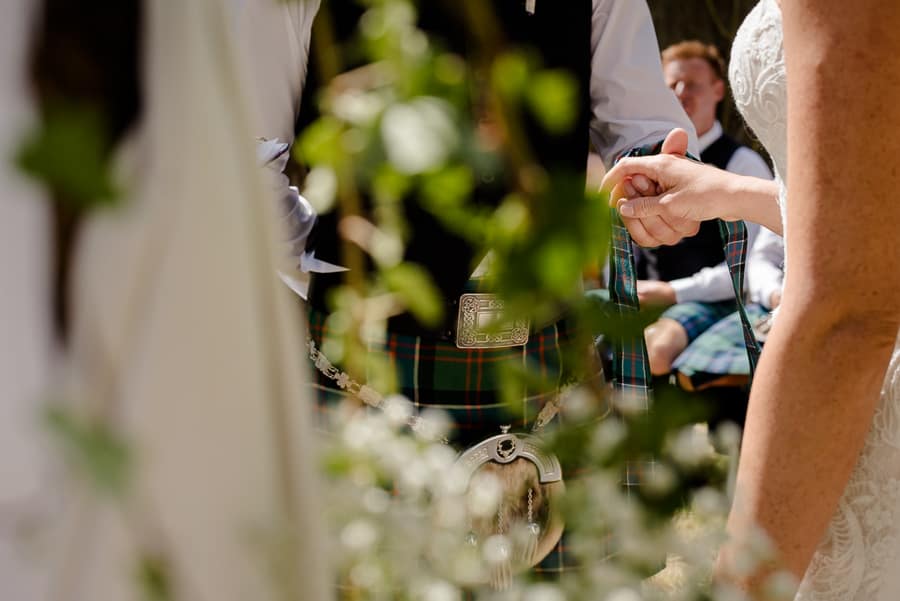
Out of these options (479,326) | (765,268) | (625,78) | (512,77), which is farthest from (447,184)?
(765,268)

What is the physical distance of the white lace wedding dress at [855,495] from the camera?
134 centimetres

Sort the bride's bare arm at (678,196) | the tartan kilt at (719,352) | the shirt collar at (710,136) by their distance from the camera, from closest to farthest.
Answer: the bride's bare arm at (678,196)
the tartan kilt at (719,352)
the shirt collar at (710,136)

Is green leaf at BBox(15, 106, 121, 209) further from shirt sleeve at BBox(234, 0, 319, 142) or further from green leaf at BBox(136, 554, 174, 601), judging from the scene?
shirt sleeve at BBox(234, 0, 319, 142)

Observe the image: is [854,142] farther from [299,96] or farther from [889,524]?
[299,96]

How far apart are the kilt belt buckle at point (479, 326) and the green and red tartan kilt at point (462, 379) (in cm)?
2

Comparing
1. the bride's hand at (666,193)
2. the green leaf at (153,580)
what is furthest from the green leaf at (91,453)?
the bride's hand at (666,193)

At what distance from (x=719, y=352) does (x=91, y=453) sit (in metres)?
3.74

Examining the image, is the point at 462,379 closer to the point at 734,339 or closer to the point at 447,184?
the point at 447,184

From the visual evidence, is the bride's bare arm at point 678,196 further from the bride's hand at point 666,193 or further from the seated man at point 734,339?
the seated man at point 734,339

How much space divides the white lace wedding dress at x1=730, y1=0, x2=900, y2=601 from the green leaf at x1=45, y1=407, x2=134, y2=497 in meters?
1.19

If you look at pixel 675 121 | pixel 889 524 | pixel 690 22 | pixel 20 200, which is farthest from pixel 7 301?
pixel 690 22

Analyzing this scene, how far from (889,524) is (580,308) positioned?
110 centimetres

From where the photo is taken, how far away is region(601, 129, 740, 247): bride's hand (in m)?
1.61

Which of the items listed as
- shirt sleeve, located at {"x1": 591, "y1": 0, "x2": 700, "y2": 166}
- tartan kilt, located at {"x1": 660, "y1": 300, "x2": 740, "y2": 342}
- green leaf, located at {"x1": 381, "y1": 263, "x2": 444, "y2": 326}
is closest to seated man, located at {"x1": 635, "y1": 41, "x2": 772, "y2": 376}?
tartan kilt, located at {"x1": 660, "y1": 300, "x2": 740, "y2": 342}
